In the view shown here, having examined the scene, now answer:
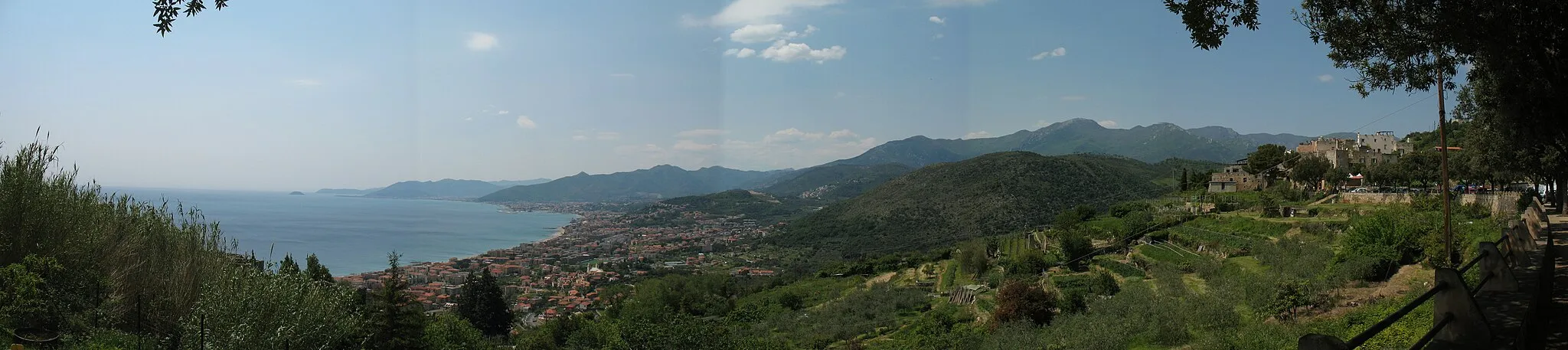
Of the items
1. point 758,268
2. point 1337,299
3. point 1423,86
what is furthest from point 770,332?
point 758,268

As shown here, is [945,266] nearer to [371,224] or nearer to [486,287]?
[486,287]

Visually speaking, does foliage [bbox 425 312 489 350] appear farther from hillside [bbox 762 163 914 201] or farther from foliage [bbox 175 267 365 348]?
hillside [bbox 762 163 914 201]

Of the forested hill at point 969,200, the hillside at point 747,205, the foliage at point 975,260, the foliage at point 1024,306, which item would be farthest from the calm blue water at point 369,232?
the foliage at point 1024,306

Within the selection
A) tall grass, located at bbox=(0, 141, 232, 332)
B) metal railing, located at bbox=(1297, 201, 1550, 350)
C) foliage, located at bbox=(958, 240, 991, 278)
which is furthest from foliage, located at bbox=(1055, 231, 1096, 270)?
tall grass, located at bbox=(0, 141, 232, 332)

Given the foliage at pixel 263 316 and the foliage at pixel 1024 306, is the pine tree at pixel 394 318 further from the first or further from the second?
the foliage at pixel 1024 306

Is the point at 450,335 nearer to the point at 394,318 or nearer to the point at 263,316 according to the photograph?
the point at 394,318
